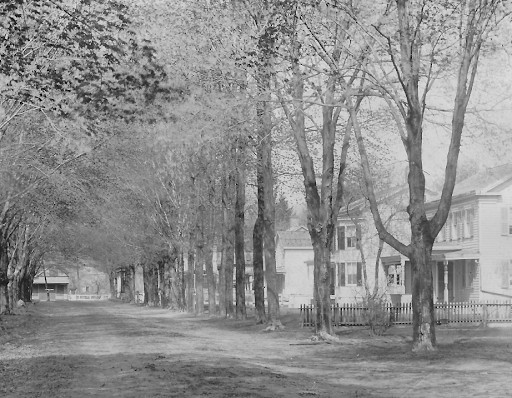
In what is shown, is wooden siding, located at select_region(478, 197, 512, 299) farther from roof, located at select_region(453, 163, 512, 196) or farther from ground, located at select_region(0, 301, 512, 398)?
ground, located at select_region(0, 301, 512, 398)

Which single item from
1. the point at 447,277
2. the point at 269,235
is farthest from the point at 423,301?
the point at 447,277

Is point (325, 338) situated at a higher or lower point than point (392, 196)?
lower

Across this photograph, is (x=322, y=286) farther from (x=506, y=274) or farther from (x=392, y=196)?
(x=392, y=196)

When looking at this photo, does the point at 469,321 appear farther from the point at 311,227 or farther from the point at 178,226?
the point at 178,226

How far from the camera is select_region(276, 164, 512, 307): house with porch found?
54.6 meters

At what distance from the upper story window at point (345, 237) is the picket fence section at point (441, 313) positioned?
36.3m

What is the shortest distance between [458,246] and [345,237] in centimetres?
2062

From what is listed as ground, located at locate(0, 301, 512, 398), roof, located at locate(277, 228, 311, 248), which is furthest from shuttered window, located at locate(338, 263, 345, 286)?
ground, located at locate(0, 301, 512, 398)

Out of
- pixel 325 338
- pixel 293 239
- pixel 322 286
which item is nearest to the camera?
pixel 325 338

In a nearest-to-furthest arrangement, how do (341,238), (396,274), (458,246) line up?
(458,246) → (396,274) → (341,238)

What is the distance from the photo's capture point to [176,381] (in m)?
16.2

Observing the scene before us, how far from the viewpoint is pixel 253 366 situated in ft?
65.8

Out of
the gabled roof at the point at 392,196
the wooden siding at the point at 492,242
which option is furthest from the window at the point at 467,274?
the gabled roof at the point at 392,196

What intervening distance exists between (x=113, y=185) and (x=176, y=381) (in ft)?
105
